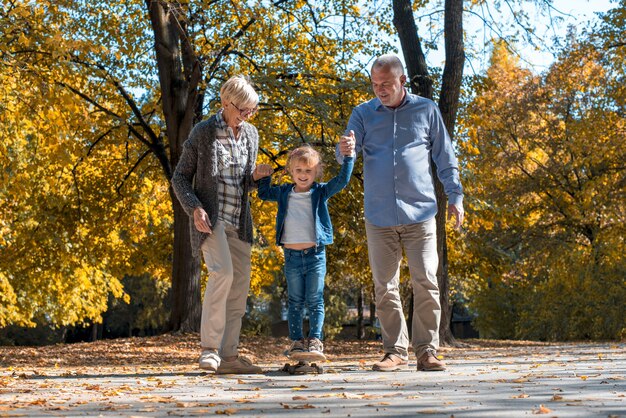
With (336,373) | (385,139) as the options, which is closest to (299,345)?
(336,373)

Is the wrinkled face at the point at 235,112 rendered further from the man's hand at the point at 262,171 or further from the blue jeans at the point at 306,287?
the blue jeans at the point at 306,287

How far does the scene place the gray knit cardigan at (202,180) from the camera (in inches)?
282

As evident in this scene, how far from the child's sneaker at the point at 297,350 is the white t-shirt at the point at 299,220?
0.77 meters

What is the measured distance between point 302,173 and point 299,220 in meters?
0.37

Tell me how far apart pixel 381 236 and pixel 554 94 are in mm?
22674

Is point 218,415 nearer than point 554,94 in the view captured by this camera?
Yes

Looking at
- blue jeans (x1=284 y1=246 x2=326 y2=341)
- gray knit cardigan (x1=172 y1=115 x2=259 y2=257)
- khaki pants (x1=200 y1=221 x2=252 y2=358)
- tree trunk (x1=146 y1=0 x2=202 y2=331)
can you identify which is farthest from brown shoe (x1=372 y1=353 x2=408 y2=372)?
tree trunk (x1=146 y1=0 x2=202 y2=331)

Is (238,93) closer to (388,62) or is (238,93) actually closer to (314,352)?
(388,62)

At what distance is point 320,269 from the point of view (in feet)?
23.8

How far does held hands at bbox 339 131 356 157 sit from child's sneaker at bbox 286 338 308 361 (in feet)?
4.82

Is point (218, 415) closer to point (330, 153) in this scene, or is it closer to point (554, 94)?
point (330, 153)

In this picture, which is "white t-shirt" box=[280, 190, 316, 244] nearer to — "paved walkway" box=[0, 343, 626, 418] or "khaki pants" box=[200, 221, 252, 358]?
"khaki pants" box=[200, 221, 252, 358]

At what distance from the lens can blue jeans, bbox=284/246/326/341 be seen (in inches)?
284

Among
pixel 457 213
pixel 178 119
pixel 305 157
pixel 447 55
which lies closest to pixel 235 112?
pixel 305 157
